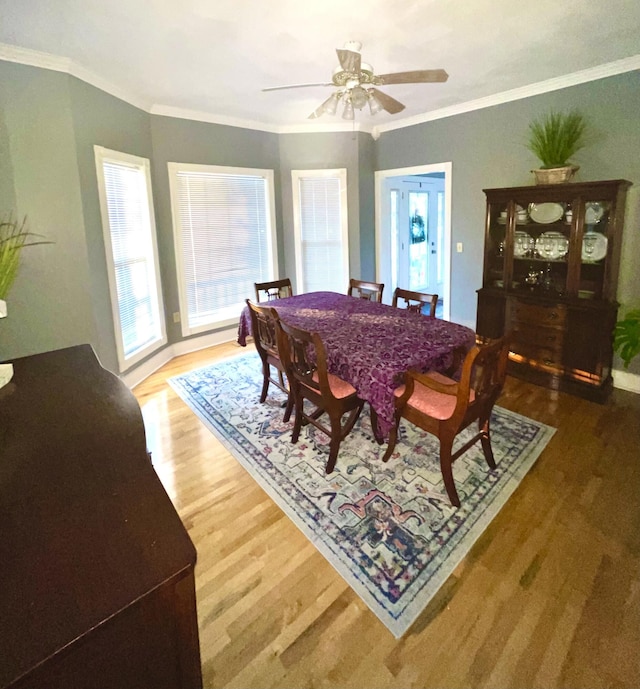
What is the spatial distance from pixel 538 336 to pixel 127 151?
13.3ft

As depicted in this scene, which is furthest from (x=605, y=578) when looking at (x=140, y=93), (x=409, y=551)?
(x=140, y=93)

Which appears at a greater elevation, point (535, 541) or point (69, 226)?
point (69, 226)

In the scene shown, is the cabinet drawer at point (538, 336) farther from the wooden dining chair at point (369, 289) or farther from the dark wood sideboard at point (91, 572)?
the dark wood sideboard at point (91, 572)

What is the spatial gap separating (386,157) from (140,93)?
283 centimetres

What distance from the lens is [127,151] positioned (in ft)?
12.0

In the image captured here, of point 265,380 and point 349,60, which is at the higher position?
point 349,60

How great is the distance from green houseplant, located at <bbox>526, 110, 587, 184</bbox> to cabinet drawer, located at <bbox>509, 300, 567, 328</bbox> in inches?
40.5

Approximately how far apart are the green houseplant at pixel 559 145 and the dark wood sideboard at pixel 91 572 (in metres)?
3.61

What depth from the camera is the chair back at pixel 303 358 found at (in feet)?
7.27

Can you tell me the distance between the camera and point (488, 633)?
5.01ft

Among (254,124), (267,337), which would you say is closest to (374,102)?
(267,337)

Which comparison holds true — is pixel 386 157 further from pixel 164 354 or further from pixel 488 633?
pixel 488 633

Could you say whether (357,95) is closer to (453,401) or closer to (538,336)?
(453,401)

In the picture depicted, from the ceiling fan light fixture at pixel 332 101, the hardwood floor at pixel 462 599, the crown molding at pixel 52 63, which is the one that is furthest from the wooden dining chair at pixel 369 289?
the crown molding at pixel 52 63
